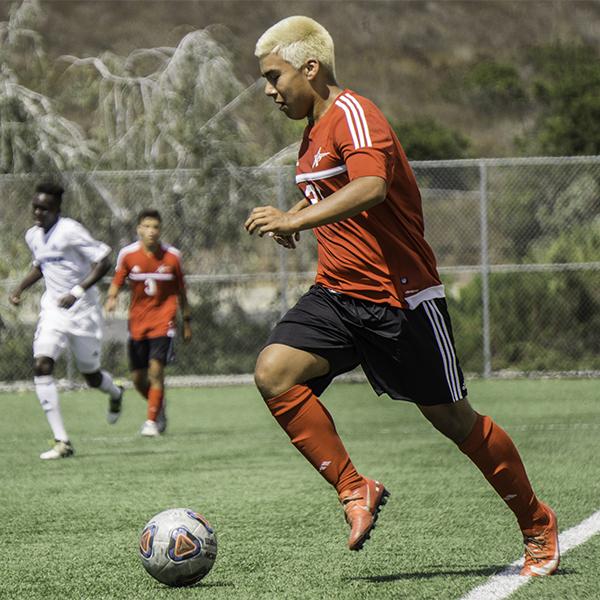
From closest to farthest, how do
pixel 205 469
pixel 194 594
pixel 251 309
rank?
pixel 194 594
pixel 205 469
pixel 251 309

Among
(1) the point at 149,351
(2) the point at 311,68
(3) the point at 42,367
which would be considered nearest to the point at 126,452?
(3) the point at 42,367

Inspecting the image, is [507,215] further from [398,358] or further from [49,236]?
[398,358]

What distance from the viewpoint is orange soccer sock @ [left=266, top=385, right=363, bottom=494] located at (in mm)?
5352

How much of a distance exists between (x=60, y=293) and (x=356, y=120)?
6649mm

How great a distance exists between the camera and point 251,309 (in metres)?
18.5

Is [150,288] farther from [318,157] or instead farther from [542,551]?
[542,551]

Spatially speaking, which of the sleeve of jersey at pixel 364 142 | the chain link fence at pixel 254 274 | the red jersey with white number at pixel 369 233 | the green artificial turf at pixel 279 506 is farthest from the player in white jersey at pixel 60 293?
the chain link fence at pixel 254 274

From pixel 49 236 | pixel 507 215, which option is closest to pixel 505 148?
pixel 507 215

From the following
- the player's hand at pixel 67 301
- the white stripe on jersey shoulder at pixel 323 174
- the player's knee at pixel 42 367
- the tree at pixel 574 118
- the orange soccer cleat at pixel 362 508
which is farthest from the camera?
the tree at pixel 574 118

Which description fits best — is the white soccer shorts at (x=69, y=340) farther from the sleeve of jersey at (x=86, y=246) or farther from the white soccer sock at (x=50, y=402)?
the sleeve of jersey at (x=86, y=246)

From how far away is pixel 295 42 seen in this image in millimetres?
5336

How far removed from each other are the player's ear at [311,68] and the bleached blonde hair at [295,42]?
2 cm

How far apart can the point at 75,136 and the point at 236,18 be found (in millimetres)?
93614

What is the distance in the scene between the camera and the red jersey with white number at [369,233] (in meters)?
5.31
